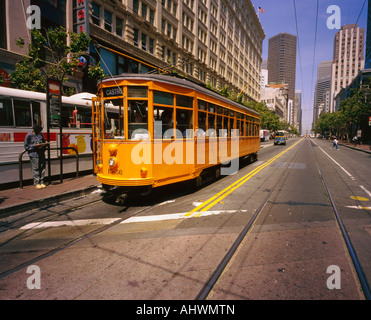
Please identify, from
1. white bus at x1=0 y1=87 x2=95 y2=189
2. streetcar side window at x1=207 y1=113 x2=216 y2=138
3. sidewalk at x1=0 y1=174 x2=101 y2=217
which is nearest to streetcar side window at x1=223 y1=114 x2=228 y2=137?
streetcar side window at x1=207 y1=113 x2=216 y2=138

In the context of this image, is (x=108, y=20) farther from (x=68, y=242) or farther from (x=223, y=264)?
(x=223, y=264)

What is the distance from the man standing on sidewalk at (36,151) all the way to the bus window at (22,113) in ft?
2.67

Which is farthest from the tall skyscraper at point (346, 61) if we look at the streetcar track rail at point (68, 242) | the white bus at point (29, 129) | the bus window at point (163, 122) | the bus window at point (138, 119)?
the streetcar track rail at point (68, 242)

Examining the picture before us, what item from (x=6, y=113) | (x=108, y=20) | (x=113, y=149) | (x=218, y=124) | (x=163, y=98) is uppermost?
(x=108, y=20)

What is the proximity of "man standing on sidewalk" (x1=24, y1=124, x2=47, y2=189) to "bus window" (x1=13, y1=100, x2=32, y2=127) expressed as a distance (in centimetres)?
81

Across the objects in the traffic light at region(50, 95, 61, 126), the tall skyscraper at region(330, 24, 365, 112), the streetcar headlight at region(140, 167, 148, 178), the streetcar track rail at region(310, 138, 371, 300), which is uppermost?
the tall skyscraper at region(330, 24, 365, 112)

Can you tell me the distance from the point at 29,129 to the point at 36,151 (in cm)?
131

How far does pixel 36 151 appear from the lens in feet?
24.3

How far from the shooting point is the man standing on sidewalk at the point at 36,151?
287 inches

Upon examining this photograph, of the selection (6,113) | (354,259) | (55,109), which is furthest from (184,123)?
(6,113)

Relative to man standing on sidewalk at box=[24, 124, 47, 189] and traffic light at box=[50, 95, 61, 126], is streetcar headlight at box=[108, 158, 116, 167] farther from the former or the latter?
traffic light at box=[50, 95, 61, 126]

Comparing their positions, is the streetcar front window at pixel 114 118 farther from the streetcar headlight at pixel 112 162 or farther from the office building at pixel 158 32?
the office building at pixel 158 32

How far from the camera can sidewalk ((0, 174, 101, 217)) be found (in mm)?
5732

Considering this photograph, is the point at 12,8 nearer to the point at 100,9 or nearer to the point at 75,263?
the point at 100,9
